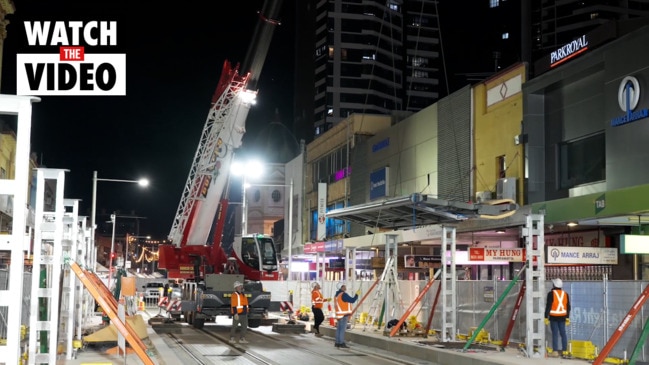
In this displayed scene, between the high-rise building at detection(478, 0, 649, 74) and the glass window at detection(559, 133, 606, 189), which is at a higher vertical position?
the high-rise building at detection(478, 0, 649, 74)

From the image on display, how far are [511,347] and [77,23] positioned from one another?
13.2m

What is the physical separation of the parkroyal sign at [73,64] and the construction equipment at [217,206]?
16.1 m

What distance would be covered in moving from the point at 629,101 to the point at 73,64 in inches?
650

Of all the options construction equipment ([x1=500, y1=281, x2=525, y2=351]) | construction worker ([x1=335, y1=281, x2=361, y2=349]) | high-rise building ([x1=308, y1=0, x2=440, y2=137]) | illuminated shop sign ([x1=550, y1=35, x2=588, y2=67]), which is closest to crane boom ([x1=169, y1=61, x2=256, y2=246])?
construction worker ([x1=335, y1=281, x2=361, y2=349])

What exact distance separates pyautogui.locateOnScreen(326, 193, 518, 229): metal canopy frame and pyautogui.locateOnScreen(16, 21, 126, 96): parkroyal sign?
7.89 meters

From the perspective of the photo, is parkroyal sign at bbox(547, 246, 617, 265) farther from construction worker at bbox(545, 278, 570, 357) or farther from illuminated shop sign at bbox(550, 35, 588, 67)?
illuminated shop sign at bbox(550, 35, 588, 67)

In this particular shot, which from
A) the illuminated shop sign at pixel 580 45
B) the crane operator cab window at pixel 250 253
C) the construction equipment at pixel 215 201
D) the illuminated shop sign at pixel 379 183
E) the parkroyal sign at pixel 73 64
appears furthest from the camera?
the illuminated shop sign at pixel 379 183

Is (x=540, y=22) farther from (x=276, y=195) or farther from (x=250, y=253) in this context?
(x=250, y=253)

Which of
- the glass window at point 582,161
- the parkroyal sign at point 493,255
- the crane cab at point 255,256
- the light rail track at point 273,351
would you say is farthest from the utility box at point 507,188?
the crane cab at point 255,256

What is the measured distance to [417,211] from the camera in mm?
23000

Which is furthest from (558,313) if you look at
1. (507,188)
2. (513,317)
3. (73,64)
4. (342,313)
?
(507,188)

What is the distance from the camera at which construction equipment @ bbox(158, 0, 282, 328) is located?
33719 mm

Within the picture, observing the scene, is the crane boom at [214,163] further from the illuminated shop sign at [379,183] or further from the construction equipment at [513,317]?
the construction equipment at [513,317]

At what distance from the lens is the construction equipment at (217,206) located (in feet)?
111
